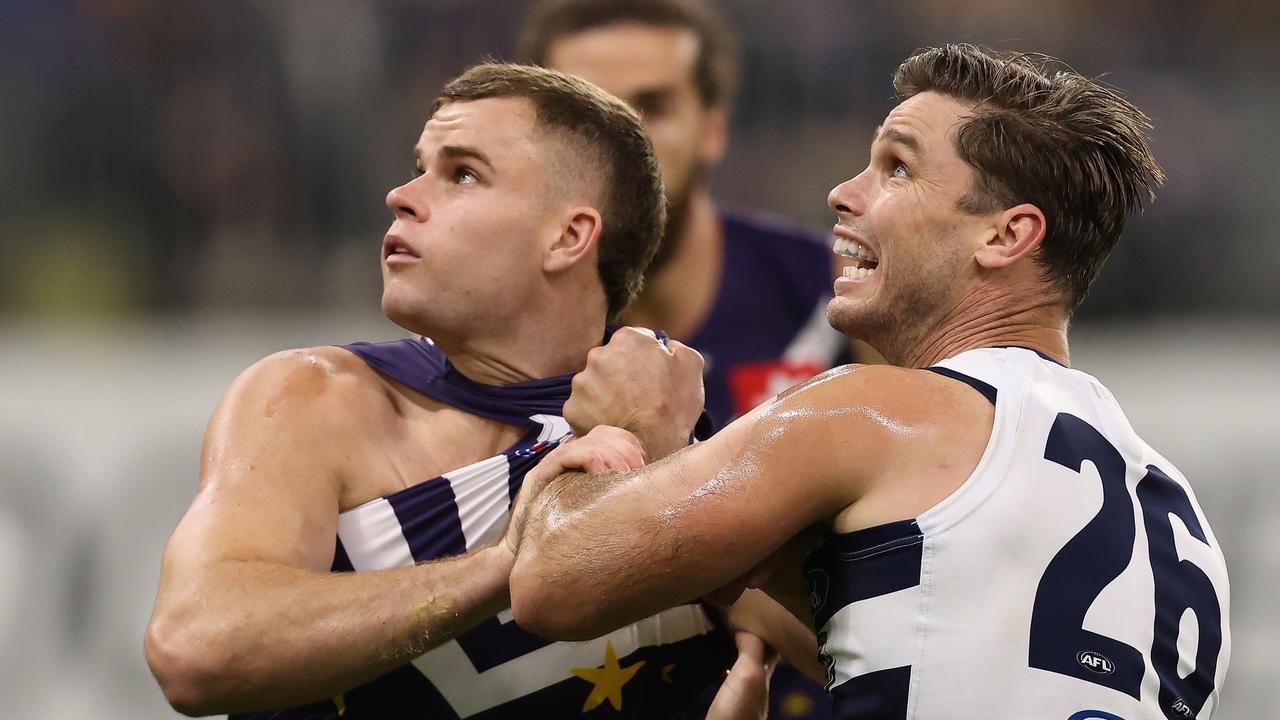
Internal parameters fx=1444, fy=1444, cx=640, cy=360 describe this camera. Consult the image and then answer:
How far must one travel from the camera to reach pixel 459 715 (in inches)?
118

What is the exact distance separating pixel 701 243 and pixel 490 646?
306cm

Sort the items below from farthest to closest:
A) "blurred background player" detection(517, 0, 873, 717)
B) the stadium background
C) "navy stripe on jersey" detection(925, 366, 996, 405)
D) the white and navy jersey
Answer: the stadium background → "blurred background player" detection(517, 0, 873, 717) → "navy stripe on jersey" detection(925, 366, 996, 405) → the white and navy jersey

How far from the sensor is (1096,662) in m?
2.65

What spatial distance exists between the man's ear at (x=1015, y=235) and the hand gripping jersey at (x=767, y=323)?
2.50 meters

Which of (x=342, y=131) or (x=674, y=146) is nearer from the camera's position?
(x=674, y=146)

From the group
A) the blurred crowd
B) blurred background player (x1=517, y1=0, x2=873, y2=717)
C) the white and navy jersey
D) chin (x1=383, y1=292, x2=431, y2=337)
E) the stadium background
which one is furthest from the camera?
the blurred crowd

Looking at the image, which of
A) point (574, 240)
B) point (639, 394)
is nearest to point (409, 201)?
point (574, 240)

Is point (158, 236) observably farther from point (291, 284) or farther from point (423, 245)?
point (423, 245)

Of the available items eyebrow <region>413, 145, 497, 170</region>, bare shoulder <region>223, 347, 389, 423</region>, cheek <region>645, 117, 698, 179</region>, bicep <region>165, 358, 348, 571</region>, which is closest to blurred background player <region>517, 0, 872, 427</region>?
cheek <region>645, 117, 698, 179</region>

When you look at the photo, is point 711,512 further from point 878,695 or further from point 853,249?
point 853,249

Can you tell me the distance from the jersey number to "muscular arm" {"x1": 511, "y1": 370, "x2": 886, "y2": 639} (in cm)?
41

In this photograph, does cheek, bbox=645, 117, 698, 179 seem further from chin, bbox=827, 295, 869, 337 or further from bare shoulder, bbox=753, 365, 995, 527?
bare shoulder, bbox=753, 365, 995, 527

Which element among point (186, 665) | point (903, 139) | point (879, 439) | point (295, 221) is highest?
point (903, 139)

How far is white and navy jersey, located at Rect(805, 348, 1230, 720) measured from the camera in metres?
2.61
